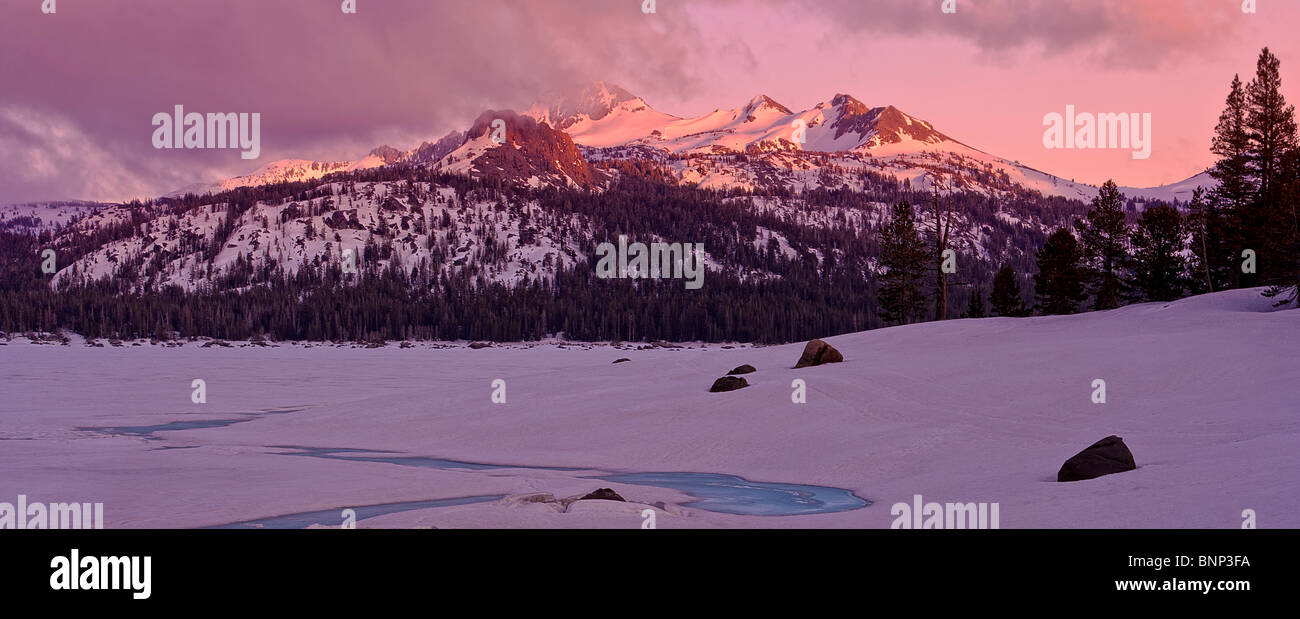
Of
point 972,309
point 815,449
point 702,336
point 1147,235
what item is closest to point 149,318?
point 702,336

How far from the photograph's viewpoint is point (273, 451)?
22.1m

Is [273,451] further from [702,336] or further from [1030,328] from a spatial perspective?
[702,336]

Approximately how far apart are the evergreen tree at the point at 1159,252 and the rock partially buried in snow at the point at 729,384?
50.7m

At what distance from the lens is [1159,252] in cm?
6375

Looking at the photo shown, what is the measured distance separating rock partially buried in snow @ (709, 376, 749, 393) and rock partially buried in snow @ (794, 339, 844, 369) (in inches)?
169

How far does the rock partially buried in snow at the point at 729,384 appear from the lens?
24812 mm

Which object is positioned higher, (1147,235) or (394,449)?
(1147,235)

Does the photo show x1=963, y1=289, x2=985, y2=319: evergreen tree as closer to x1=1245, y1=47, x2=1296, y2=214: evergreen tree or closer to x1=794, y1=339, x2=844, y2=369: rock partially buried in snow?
x1=1245, y1=47, x2=1296, y2=214: evergreen tree

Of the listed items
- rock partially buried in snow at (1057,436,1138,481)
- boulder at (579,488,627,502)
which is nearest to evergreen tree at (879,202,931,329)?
rock partially buried in snow at (1057,436,1138,481)

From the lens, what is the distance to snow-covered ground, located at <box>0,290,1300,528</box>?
1209cm

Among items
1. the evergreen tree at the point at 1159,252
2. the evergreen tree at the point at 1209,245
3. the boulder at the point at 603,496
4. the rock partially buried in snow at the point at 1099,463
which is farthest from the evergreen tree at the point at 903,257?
the boulder at the point at 603,496

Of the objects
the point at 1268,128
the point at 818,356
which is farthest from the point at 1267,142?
the point at 818,356

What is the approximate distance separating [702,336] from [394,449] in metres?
147

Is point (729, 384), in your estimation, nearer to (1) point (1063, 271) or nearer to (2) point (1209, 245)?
(2) point (1209, 245)
